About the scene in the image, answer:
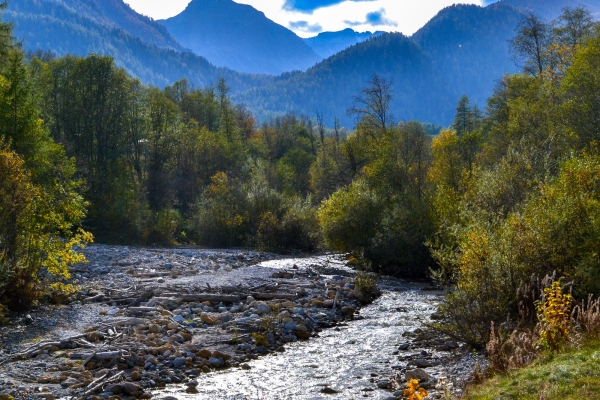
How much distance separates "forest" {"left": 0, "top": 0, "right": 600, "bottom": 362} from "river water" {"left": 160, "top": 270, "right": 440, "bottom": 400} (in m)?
2.48

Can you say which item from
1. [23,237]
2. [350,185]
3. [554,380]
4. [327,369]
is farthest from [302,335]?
[350,185]

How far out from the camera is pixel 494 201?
21812 mm

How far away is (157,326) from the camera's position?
16.5 m

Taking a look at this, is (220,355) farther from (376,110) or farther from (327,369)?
(376,110)

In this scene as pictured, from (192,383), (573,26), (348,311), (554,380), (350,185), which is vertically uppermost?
(573,26)

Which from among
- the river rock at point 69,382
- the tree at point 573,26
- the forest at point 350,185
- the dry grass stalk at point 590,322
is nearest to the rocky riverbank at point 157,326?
the river rock at point 69,382

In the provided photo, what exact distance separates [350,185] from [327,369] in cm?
2485

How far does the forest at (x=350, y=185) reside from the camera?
14.2 metres

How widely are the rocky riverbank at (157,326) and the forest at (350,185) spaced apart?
2.20 m

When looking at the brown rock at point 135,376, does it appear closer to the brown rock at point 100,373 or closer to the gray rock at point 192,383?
the brown rock at point 100,373

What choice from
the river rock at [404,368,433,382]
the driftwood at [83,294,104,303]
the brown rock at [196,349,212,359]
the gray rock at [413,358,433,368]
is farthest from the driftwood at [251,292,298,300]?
the river rock at [404,368,433,382]

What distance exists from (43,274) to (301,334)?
11382 mm

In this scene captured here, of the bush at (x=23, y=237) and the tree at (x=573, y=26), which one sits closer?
the bush at (x=23, y=237)

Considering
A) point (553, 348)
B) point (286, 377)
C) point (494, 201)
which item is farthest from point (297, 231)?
point (553, 348)
